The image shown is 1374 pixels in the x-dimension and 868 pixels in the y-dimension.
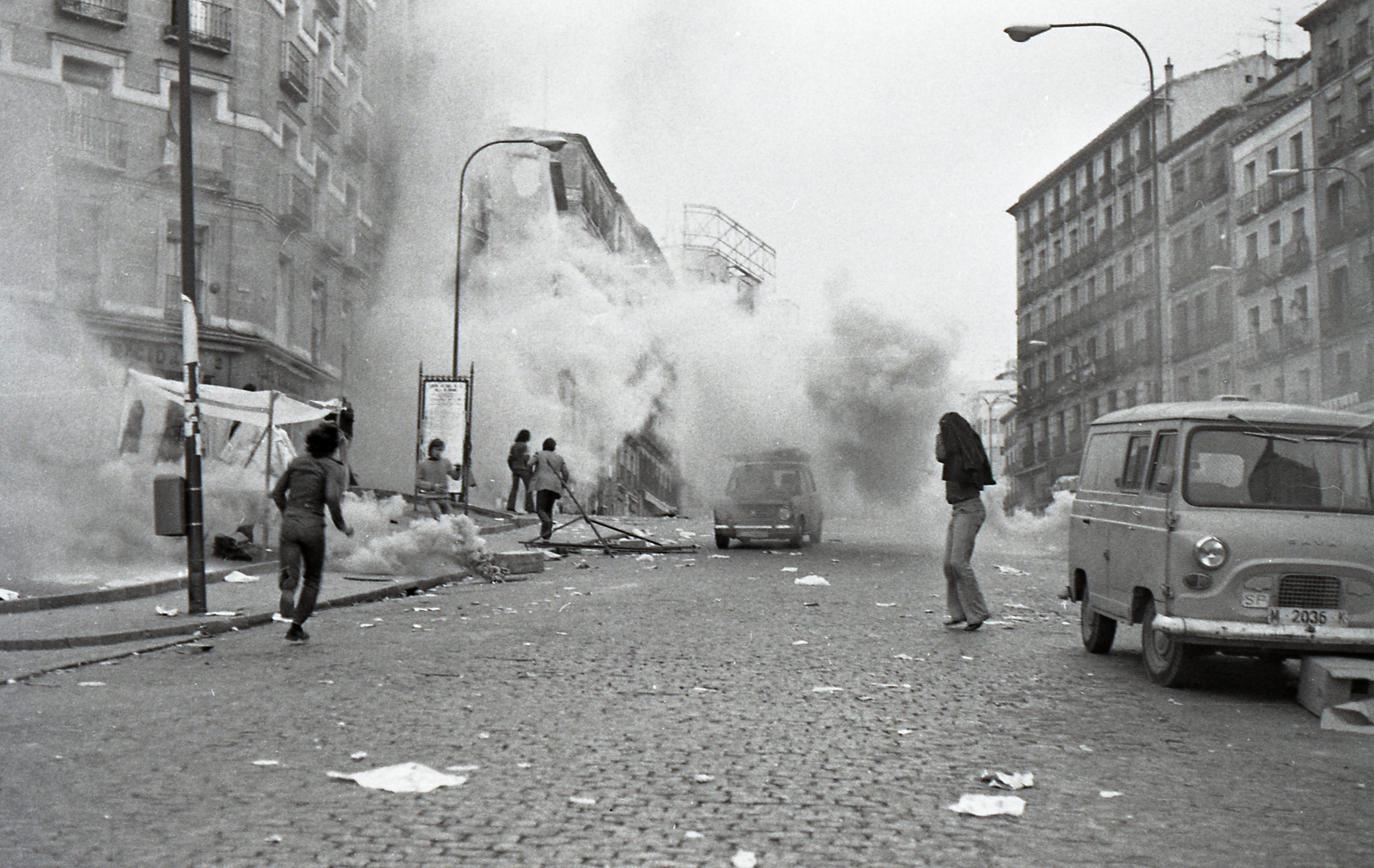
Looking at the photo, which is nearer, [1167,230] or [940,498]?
[940,498]

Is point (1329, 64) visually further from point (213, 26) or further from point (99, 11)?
point (99, 11)

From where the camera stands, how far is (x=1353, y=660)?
24.7ft

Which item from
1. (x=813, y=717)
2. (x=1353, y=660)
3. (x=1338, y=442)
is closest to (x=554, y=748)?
(x=813, y=717)

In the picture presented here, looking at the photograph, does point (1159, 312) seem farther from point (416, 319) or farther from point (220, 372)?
point (416, 319)

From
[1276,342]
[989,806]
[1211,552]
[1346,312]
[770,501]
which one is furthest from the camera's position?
[1276,342]

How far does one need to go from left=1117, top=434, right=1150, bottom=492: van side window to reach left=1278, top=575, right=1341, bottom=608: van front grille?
1255 millimetres

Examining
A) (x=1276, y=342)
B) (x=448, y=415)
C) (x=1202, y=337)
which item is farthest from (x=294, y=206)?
(x=1202, y=337)

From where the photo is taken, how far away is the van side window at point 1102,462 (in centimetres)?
948

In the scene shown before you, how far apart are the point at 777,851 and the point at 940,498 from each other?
3784 centimetres

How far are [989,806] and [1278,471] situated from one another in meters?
4.29

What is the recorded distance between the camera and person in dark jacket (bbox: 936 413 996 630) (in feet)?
34.8

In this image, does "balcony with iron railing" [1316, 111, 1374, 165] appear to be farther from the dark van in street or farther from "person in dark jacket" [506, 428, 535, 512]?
"person in dark jacket" [506, 428, 535, 512]

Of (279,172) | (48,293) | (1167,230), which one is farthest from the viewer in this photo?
(1167,230)

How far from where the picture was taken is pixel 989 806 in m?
4.99
